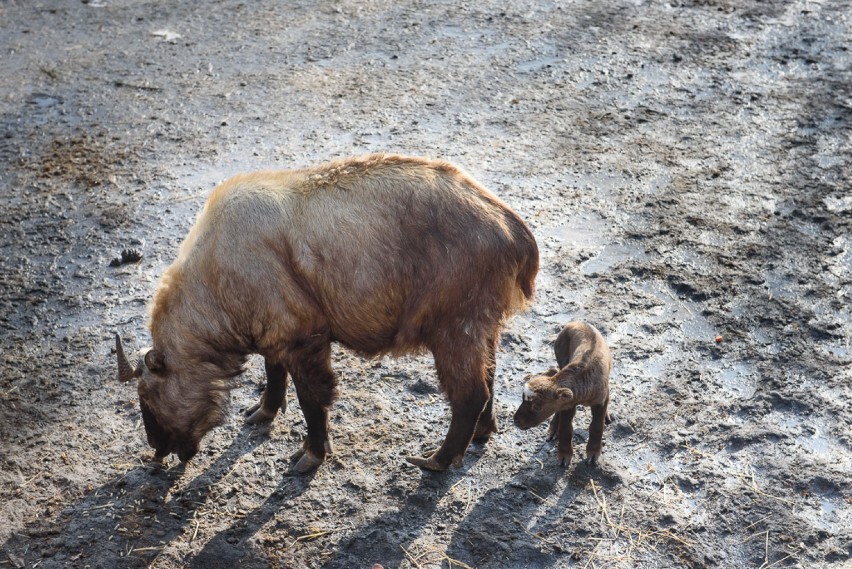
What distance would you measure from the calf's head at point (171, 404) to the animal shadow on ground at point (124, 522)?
8.8 inches

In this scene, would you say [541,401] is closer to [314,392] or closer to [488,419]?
[488,419]

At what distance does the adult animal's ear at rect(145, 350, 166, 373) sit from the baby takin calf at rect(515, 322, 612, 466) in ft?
6.74

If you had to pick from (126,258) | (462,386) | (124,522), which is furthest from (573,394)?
(126,258)

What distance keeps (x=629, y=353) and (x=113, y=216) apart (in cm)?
440

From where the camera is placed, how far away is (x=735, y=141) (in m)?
9.02

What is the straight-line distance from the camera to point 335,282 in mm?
5293

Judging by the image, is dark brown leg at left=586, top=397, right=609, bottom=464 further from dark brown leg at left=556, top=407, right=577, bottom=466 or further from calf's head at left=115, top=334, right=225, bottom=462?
calf's head at left=115, top=334, right=225, bottom=462

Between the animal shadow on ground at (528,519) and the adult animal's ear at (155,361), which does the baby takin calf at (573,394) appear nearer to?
the animal shadow on ground at (528,519)

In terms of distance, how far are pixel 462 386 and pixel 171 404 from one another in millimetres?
1663

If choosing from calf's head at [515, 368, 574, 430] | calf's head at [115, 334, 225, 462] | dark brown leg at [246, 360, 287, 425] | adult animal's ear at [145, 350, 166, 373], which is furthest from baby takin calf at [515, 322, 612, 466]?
adult animal's ear at [145, 350, 166, 373]

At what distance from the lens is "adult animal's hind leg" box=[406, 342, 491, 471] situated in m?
5.33

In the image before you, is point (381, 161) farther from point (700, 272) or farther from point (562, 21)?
point (562, 21)

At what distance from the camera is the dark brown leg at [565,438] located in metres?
5.69

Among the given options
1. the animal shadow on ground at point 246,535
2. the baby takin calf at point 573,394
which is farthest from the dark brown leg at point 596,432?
the animal shadow on ground at point 246,535
